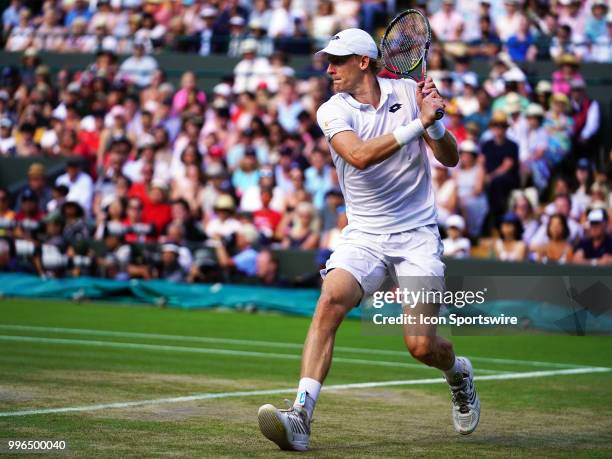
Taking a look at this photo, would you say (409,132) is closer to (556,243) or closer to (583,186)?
(556,243)

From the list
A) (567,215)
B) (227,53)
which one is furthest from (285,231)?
(227,53)

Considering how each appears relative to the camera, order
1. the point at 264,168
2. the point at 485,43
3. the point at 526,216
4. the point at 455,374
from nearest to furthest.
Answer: the point at 455,374 → the point at 526,216 → the point at 264,168 → the point at 485,43

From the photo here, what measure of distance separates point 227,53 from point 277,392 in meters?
16.2

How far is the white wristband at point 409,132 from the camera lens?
22.5ft

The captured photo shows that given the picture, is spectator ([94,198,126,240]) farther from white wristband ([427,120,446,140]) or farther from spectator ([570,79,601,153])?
white wristband ([427,120,446,140])

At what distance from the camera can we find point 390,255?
7.37 m

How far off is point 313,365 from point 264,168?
41.6 feet

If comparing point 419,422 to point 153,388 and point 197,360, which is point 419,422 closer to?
point 153,388

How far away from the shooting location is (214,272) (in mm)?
17672

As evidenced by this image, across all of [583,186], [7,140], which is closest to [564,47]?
[583,186]

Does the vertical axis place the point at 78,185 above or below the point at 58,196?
above

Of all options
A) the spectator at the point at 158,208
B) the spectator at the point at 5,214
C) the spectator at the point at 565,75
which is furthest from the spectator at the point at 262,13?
the spectator at the point at 565,75

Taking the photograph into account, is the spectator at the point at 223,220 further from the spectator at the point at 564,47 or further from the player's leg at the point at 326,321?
the player's leg at the point at 326,321

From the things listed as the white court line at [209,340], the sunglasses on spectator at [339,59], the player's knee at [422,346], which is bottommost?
the white court line at [209,340]
